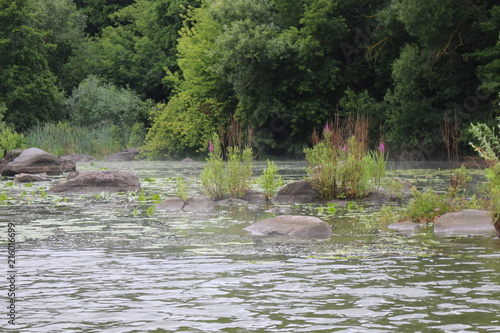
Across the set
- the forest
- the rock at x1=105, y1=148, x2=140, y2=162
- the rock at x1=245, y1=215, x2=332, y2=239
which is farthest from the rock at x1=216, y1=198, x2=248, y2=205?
the rock at x1=105, y1=148, x2=140, y2=162

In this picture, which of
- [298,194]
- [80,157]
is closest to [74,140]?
[80,157]

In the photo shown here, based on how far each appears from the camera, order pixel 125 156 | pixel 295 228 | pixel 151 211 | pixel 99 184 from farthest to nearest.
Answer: pixel 125 156
pixel 99 184
pixel 151 211
pixel 295 228

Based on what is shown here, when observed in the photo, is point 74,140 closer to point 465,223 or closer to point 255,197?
point 255,197

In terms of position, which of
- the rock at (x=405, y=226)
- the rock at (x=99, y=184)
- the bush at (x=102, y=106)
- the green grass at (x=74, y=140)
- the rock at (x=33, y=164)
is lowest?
the rock at (x=405, y=226)

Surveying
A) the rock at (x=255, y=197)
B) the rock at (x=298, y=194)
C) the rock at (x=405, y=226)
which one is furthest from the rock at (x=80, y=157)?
the rock at (x=405, y=226)

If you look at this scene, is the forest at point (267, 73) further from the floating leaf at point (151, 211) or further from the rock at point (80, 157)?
the floating leaf at point (151, 211)

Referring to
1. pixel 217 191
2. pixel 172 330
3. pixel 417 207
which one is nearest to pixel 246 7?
pixel 217 191

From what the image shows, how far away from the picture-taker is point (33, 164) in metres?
29.8

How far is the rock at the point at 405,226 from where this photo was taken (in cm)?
1224

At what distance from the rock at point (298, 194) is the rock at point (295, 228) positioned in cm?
551

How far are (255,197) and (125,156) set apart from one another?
102ft

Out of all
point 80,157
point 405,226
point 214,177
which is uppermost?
point 80,157

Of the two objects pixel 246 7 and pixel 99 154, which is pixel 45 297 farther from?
pixel 99 154

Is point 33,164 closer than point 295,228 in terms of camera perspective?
No
